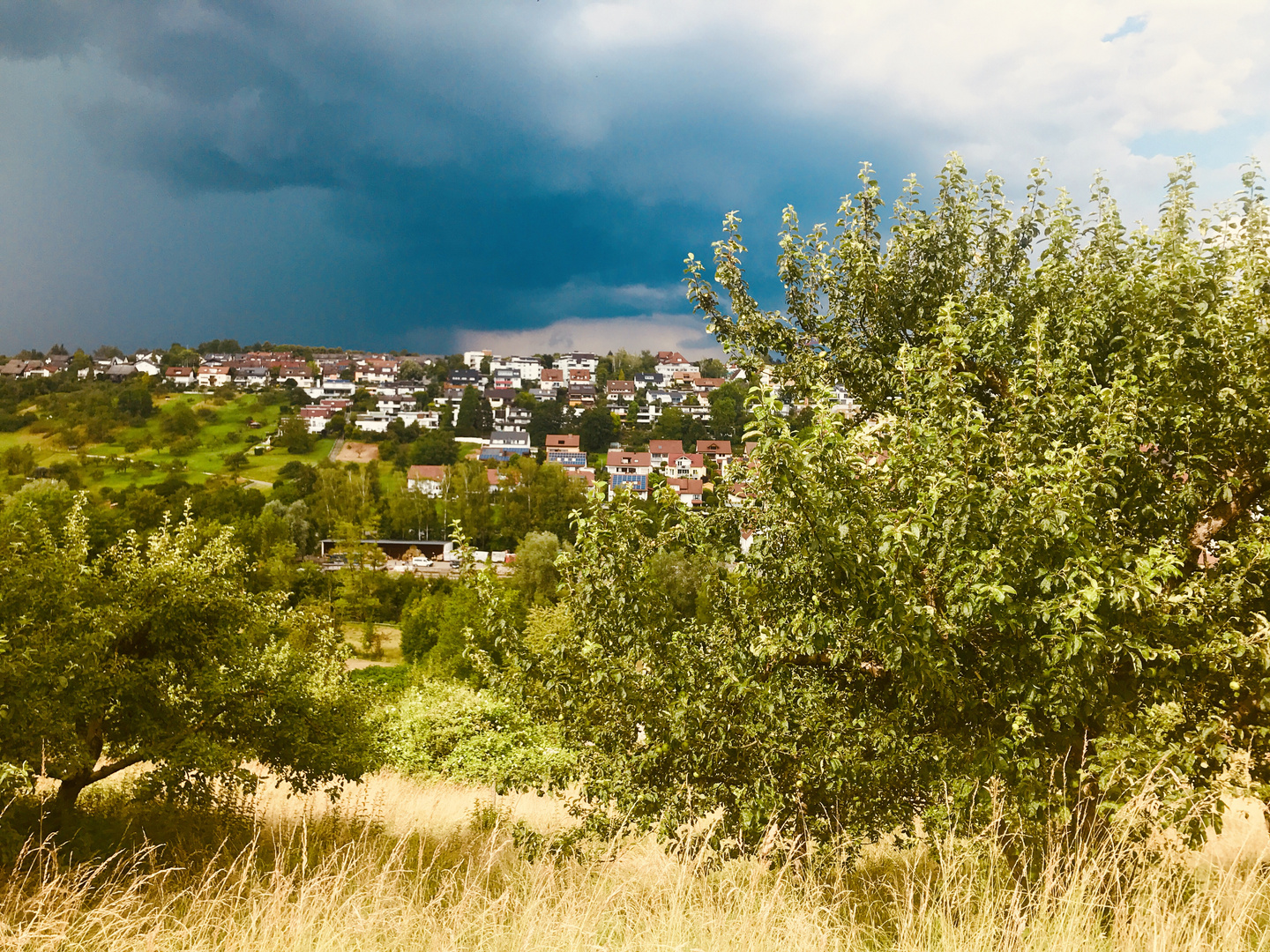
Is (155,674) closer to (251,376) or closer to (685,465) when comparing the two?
(685,465)

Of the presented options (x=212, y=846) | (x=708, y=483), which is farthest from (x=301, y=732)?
(x=708, y=483)

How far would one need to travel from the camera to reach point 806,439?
15.4ft

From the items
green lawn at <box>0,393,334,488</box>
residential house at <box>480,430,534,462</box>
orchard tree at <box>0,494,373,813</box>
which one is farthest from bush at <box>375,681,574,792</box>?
residential house at <box>480,430,534,462</box>

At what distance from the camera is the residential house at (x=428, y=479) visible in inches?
4375

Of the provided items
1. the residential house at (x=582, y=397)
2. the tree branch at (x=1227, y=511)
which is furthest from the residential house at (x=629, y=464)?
the tree branch at (x=1227, y=511)

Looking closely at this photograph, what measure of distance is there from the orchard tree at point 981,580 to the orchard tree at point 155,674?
5203 mm

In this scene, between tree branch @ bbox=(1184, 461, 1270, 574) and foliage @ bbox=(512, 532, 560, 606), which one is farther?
foliage @ bbox=(512, 532, 560, 606)

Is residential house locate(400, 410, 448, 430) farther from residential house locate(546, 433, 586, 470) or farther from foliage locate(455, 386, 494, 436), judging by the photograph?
residential house locate(546, 433, 586, 470)

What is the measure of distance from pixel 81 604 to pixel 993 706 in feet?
31.2

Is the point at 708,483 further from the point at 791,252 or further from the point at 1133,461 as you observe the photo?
the point at 1133,461

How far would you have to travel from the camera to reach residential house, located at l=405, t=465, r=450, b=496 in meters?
111

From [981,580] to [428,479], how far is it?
115148 millimetres

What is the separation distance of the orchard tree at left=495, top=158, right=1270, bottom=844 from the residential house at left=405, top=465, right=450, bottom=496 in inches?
4136

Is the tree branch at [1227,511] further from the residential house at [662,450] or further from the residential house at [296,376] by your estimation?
the residential house at [296,376]
